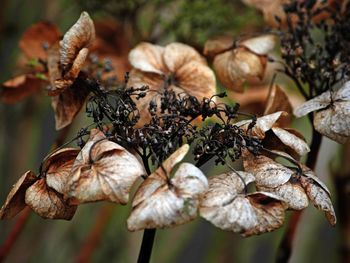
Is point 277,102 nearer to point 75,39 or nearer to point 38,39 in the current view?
point 75,39

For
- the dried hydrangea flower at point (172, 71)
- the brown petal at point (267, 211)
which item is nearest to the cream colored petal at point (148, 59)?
the dried hydrangea flower at point (172, 71)

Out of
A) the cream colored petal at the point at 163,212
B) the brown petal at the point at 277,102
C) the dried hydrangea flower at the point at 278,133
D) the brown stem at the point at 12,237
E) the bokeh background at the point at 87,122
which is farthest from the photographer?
the bokeh background at the point at 87,122

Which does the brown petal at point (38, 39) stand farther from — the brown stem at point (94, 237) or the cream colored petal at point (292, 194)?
the cream colored petal at point (292, 194)

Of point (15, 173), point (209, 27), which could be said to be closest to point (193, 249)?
point (15, 173)

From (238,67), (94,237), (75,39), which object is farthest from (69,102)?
(94,237)

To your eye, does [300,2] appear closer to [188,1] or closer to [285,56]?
[285,56]

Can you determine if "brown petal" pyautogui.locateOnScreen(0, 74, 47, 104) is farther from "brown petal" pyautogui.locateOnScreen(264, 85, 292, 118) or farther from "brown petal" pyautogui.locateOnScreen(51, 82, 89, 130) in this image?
"brown petal" pyautogui.locateOnScreen(264, 85, 292, 118)

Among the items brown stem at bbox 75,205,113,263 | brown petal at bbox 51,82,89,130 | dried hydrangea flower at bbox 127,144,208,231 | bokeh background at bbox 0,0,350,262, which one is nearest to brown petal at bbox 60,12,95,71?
brown petal at bbox 51,82,89,130
